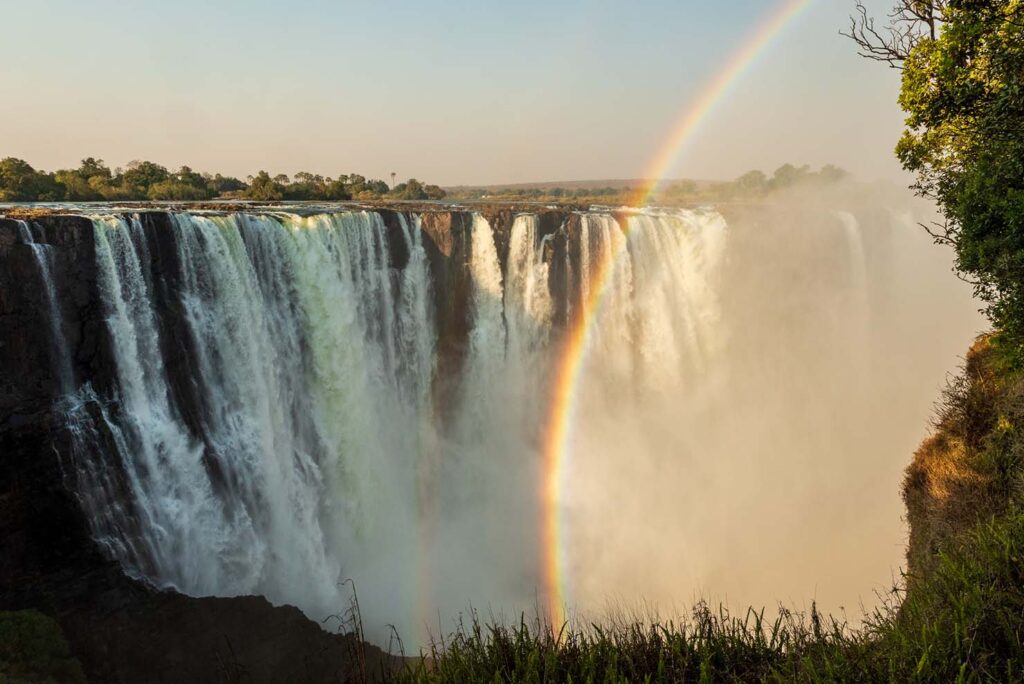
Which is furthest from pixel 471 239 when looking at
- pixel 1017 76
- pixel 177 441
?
pixel 1017 76

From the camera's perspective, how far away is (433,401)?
57.6 ft

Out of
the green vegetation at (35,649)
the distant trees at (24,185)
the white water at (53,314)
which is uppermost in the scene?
the distant trees at (24,185)

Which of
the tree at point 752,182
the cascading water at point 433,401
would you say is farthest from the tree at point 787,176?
the cascading water at point 433,401

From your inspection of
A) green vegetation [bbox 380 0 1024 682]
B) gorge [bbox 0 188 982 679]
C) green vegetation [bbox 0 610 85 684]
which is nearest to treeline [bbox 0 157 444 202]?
gorge [bbox 0 188 982 679]

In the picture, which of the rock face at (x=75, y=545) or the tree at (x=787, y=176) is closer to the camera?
the rock face at (x=75, y=545)

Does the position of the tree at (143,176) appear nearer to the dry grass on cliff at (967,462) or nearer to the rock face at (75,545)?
the rock face at (75,545)

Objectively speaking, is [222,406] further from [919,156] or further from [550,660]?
[919,156]

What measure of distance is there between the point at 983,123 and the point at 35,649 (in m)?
14.2

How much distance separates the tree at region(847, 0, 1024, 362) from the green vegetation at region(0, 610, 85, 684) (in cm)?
1296

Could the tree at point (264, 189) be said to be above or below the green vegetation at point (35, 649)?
above

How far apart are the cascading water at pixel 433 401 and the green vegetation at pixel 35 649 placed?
181cm

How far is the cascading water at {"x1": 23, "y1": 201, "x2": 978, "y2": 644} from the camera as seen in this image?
11.4 m

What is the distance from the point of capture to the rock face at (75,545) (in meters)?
9.59

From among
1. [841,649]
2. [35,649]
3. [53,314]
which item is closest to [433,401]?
[53,314]
